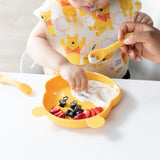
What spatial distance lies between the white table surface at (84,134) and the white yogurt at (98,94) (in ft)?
0.13

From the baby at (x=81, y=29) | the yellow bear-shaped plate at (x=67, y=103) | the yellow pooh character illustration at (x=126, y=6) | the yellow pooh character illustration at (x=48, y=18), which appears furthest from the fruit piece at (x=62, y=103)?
the yellow pooh character illustration at (x=126, y=6)

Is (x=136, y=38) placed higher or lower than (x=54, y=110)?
higher

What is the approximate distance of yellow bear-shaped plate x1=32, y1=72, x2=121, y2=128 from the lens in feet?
2.03

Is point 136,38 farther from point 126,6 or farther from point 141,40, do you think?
point 126,6

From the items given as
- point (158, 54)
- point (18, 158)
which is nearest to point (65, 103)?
point (18, 158)

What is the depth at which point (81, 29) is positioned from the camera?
1.05 meters

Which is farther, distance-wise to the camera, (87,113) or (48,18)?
(48,18)

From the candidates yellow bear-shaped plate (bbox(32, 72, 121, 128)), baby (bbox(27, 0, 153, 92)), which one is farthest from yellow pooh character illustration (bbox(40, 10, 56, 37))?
yellow bear-shaped plate (bbox(32, 72, 121, 128))

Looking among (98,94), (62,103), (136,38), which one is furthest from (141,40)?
(62,103)

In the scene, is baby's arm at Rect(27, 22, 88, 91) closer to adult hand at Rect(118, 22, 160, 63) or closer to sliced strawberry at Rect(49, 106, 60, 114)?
sliced strawberry at Rect(49, 106, 60, 114)

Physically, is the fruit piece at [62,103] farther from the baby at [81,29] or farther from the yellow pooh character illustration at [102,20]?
the yellow pooh character illustration at [102,20]

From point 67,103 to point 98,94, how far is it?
0.33 ft

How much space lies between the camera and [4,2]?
2.73 metres

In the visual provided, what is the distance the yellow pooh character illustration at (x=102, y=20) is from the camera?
3.46 ft
